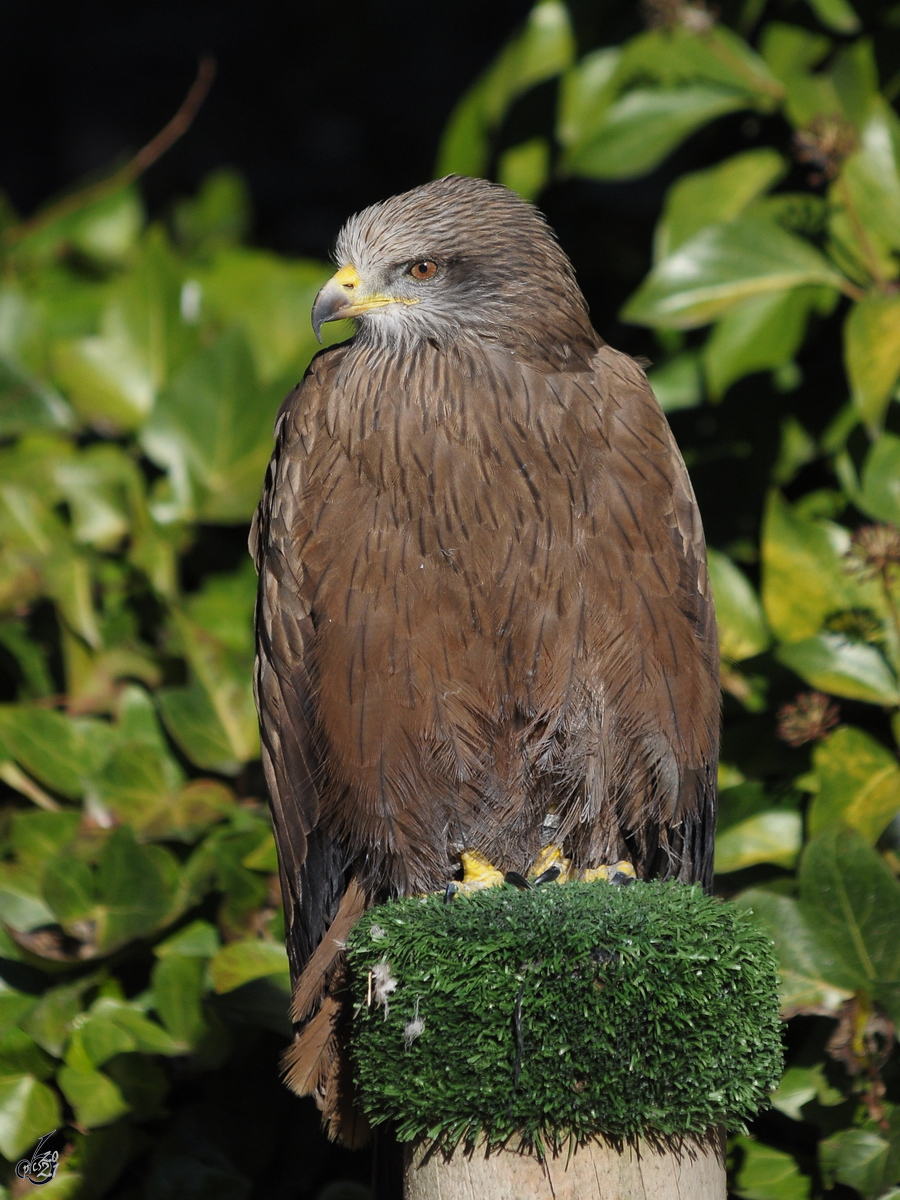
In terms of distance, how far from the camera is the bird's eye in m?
2.80

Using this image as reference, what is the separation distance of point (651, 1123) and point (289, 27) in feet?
25.2

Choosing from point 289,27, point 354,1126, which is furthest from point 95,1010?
point 289,27

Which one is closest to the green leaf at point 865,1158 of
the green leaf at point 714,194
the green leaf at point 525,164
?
the green leaf at point 714,194

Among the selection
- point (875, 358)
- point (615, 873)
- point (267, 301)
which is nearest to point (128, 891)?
point (615, 873)

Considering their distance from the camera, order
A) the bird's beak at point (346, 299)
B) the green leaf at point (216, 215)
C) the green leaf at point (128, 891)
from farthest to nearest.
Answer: the green leaf at point (216, 215) → the green leaf at point (128, 891) → the bird's beak at point (346, 299)

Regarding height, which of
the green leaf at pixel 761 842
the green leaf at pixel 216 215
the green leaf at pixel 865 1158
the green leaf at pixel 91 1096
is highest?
the green leaf at pixel 216 215

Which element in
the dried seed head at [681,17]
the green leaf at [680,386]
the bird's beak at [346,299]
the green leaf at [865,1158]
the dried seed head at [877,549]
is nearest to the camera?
the bird's beak at [346,299]

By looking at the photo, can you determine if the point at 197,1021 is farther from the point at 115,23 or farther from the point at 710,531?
the point at 115,23

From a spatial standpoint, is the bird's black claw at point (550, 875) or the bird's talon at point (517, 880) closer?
the bird's talon at point (517, 880)

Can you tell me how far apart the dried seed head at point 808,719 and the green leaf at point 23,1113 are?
2147 millimetres

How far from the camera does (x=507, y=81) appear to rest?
440cm

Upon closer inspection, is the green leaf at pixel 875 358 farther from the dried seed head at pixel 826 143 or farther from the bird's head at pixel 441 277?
the bird's head at pixel 441 277

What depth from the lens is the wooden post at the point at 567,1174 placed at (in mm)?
2223

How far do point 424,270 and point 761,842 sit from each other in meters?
1.75
